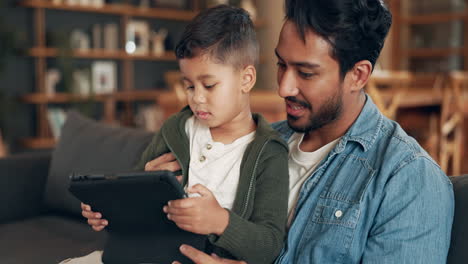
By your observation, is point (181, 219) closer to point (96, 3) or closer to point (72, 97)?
point (72, 97)

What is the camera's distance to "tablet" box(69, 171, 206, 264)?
3.49ft

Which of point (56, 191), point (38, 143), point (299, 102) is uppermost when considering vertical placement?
point (299, 102)

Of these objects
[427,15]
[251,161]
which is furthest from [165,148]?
[427,15]

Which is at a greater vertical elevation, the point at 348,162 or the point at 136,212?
the point at 348,162

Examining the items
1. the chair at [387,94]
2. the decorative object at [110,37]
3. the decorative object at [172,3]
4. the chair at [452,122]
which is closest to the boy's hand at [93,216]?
the chair at [387,94]

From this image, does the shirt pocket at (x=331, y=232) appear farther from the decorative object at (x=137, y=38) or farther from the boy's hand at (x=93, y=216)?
the decorative object at (x=137, y=38)

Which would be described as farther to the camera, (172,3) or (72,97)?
(172,3)

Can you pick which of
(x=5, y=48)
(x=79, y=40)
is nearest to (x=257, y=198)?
(x=5, y=48)

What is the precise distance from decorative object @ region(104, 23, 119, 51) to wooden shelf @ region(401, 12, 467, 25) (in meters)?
3.60

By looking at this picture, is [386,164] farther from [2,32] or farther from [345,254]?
[2,32]

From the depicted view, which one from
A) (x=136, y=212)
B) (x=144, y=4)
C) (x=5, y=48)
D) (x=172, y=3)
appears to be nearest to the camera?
(x=136, y=212)

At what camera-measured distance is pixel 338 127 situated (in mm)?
1317

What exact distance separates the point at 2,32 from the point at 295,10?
369 cm

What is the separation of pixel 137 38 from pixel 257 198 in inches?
180
